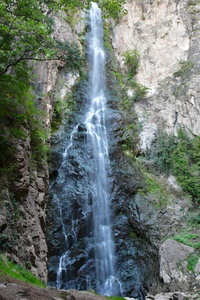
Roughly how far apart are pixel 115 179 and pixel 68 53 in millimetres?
9281

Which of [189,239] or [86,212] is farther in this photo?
[86,212]

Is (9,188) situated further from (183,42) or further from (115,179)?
(183,42)

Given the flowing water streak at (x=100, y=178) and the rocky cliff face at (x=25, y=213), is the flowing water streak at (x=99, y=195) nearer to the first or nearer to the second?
the flowing water streak at (x=100, y=178)

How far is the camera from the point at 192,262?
12.1 metres

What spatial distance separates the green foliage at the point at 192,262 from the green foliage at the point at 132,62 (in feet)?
56.4

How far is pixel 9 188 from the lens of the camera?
849 centimetres

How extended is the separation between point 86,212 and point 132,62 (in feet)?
54.0

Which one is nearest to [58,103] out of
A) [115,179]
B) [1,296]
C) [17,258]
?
[115,179]

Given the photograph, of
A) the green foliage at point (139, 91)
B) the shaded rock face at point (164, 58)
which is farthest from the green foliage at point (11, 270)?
the green foliage at point (139, 91)

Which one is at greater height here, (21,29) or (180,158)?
(21,29)

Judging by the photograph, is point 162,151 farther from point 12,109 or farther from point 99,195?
point 12,109

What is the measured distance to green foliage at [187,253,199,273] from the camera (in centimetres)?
1191

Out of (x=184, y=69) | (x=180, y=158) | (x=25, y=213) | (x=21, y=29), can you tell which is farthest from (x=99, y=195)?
(x=184, y=69)

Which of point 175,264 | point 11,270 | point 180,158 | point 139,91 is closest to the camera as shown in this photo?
point 11,270
